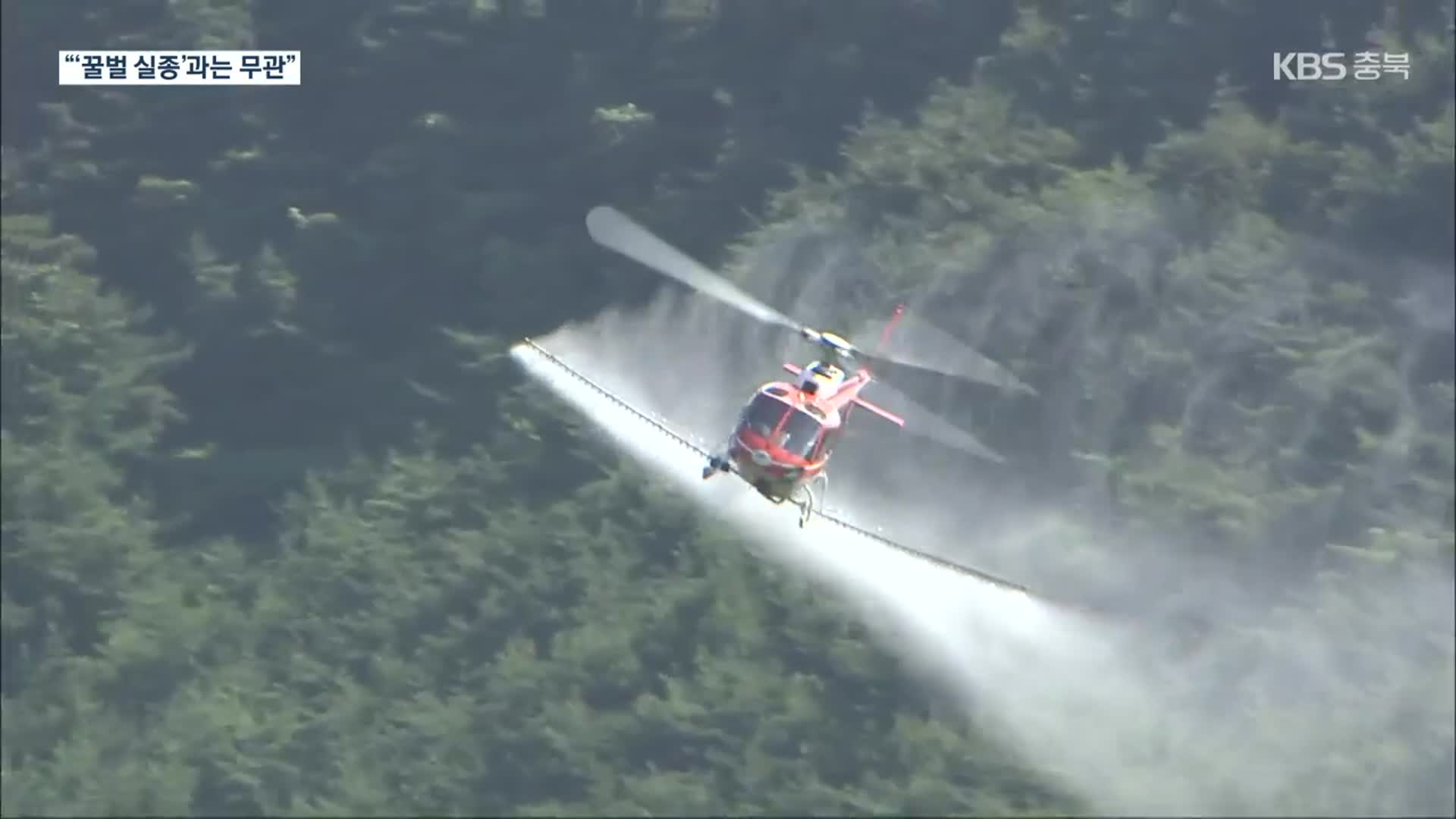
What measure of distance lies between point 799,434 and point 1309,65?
59.6ft

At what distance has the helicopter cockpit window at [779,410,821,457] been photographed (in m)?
20.3

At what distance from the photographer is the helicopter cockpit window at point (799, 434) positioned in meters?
20.3

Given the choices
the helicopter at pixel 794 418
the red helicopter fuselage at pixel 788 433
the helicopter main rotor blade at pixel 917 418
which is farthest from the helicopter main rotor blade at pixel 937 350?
the red helicopter fuselage at pixel 788 433

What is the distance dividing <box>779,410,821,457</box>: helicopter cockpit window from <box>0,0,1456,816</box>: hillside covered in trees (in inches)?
381

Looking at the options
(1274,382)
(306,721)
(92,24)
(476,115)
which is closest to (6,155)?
(92,24)

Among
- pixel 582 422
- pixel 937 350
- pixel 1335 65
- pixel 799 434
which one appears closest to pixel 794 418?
pixel 799 434

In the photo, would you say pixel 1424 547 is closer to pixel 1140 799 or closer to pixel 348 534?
pixel 1140 799

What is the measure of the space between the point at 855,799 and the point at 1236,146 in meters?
11.7

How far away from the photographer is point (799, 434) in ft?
66.6

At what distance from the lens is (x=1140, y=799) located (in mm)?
28078

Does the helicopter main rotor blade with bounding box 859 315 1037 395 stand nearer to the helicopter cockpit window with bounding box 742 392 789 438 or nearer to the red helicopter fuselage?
the red helicopter fuselage

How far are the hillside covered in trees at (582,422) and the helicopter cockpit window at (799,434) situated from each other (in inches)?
381

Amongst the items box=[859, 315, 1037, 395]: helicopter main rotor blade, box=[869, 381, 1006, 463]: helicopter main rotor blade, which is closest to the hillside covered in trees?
box=[859, 315, 1037, 395]: helicopter main rotor blade

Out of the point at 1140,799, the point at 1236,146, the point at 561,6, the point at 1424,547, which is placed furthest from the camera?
the point at 561,6
